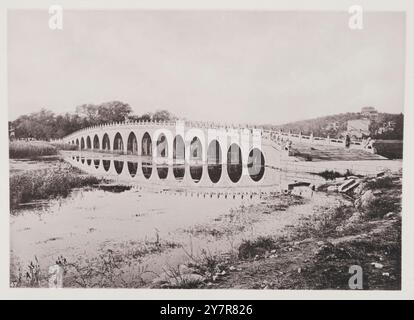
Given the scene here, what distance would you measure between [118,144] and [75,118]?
1.30 ft

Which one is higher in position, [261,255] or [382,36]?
[382,36]

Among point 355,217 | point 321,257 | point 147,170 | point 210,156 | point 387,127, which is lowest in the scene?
point 321,257

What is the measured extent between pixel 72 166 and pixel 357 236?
2.35 meters

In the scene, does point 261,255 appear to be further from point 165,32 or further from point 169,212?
point 165,32

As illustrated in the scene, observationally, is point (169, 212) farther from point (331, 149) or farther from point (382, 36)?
point (382, 36)

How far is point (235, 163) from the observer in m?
3.84

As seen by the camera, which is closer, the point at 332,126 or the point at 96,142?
the point at 332,126

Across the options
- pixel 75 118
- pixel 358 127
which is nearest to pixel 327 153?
pixel 358 127

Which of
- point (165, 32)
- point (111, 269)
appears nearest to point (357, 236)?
point (111, 269)

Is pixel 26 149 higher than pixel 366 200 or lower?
higher

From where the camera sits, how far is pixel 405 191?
3793 millimetres

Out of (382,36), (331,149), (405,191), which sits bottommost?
(405,191)

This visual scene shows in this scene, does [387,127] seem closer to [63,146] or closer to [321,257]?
[321,257]
